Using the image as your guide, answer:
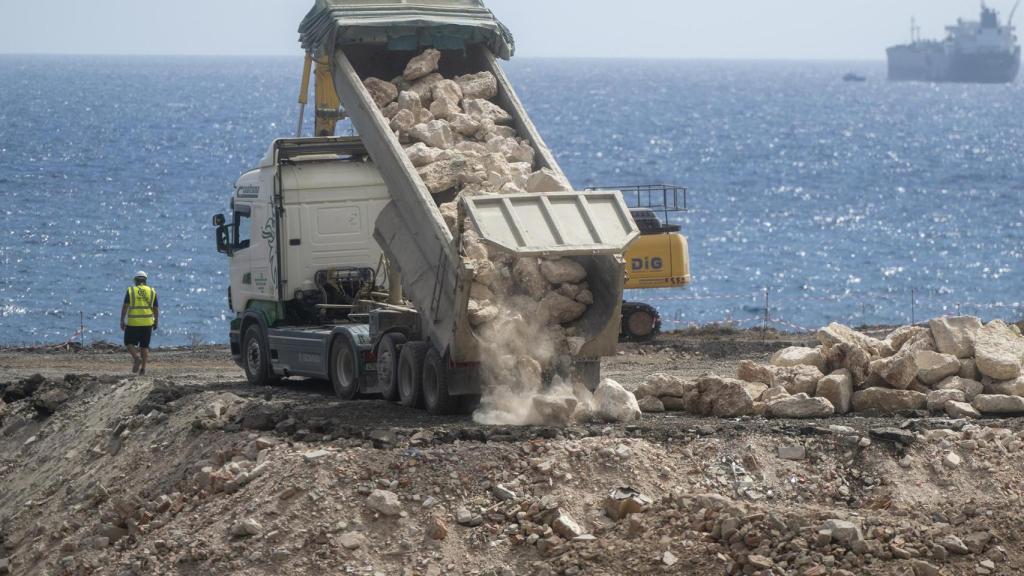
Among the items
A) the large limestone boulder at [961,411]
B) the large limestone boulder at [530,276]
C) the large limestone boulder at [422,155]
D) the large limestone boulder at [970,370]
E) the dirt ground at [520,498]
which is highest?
the large limestone boulder at [422,155]

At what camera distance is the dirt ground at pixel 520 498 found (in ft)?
44.0

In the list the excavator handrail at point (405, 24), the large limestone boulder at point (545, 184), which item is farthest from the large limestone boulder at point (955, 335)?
the excavator handrail at point (405, 24)

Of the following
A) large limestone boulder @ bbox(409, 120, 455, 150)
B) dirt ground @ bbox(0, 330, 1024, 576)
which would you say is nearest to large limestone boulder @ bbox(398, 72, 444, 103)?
large limestone boulder @ bbox(409, 120, 455, 150)

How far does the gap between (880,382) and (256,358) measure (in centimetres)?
820

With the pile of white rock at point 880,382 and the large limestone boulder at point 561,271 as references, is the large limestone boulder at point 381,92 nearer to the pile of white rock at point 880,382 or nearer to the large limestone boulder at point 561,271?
the large limestone boulder at point 561,271

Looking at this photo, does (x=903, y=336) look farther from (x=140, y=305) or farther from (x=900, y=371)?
(x=140, y=305)

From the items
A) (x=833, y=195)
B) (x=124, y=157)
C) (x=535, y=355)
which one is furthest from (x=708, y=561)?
(x=124, y=157)

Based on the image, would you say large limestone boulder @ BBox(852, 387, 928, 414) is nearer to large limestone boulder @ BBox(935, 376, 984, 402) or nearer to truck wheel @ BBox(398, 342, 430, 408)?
large limestone boulder @ BBox(935, 376, 984, 402)

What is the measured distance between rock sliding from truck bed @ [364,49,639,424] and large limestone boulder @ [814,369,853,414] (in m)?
2.06

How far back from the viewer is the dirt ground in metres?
13.4

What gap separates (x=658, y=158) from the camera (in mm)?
96562

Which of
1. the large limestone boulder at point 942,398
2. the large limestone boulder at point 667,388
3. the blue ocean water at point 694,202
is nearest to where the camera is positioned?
the large limestone boulder at point 942,398

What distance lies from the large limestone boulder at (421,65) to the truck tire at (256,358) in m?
4.06

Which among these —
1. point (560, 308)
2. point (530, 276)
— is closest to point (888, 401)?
point (560, 308)
